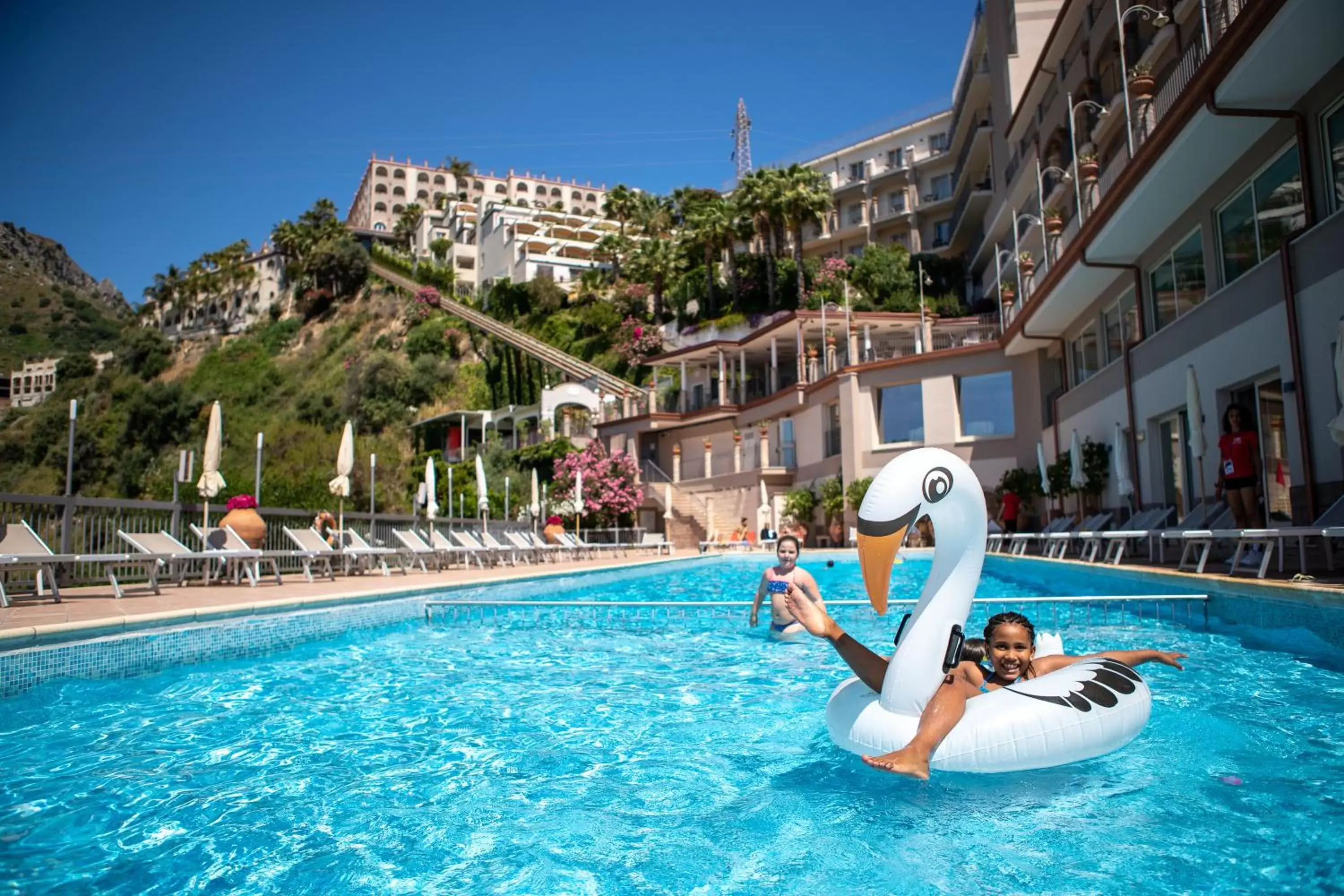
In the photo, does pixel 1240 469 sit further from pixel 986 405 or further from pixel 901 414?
pixel 901 414

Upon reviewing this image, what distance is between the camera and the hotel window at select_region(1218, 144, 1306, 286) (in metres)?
10.3

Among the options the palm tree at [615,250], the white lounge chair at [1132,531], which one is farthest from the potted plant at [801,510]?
the palm tree at [615,250]

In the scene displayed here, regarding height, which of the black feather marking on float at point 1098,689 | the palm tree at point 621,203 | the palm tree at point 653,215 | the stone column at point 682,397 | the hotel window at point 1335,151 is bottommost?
the black feather marking on float at point 1098,689

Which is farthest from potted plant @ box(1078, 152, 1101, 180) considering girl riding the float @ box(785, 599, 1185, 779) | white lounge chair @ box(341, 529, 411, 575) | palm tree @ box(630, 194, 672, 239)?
palm tree @ box(630, 194, 672, 239)

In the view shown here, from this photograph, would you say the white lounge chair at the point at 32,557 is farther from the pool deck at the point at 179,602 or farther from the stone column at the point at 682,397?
the stone column at the point at 682,397

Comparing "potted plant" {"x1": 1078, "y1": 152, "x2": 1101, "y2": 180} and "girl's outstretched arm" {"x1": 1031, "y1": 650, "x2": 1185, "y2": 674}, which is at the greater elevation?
"potted plant" {"x1": 1078, "y1": 152, "x2": 1101, "y2": 180}

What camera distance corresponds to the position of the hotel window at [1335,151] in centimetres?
933

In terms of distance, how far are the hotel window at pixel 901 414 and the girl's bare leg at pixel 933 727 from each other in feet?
78.8

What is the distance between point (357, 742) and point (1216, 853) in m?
3.93

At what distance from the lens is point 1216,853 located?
111 inches

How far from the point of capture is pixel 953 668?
3.53 m

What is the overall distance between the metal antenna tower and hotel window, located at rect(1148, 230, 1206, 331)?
6335cm

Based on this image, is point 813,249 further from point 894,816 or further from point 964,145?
point 894,816

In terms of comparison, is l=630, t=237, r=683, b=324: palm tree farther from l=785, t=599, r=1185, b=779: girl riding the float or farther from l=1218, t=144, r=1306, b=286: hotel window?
l=785, t=599, r=1185, b=779: girl riding the float
